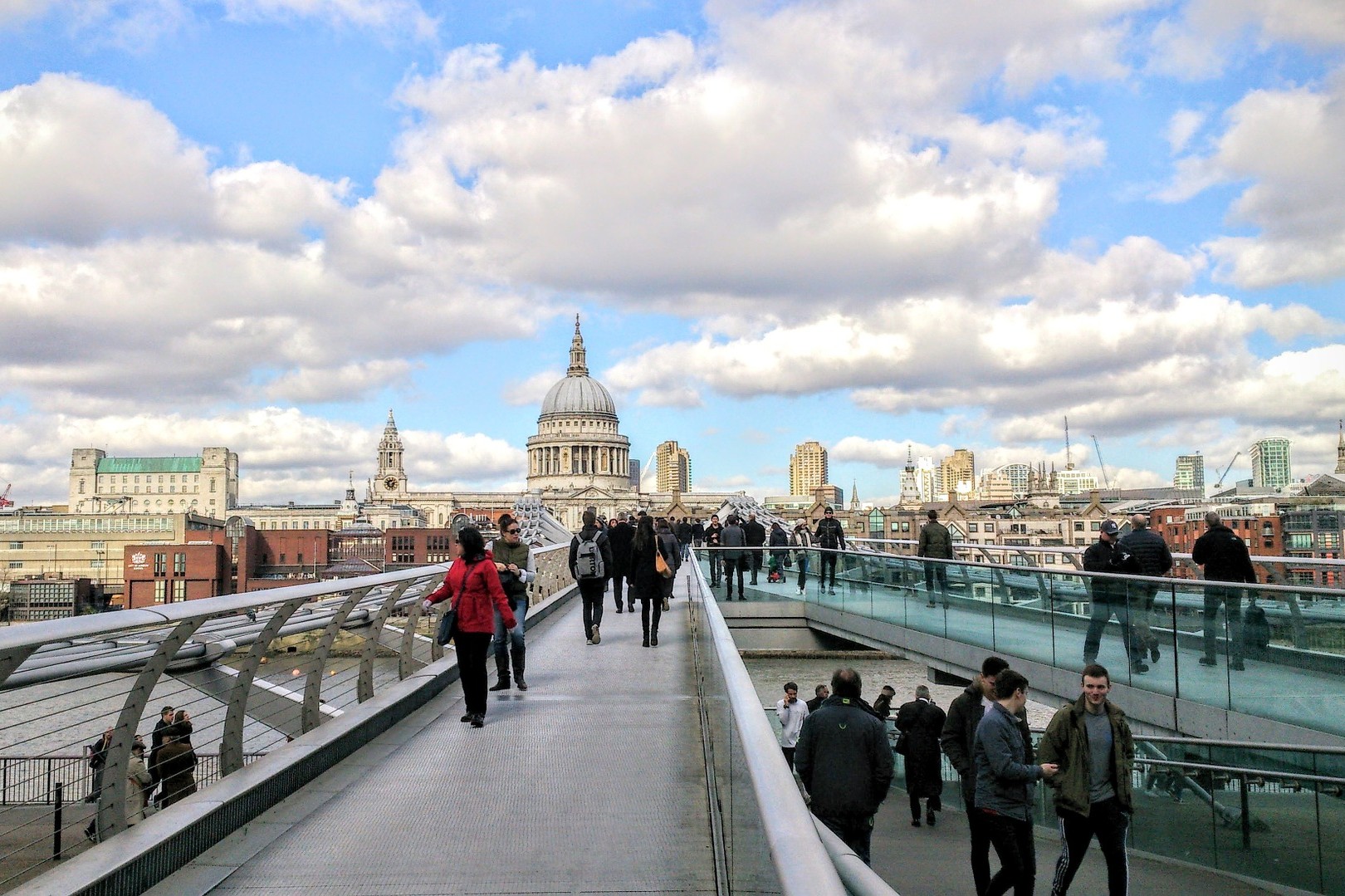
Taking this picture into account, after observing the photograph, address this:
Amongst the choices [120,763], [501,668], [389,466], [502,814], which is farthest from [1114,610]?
[389,466]

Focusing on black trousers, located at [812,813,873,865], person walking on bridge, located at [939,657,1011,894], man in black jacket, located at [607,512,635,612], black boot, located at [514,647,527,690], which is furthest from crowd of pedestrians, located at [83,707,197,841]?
man in black jacket, located at [607,512,635,612]

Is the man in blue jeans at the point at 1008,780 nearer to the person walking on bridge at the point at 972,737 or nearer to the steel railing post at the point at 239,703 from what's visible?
the person walking on bridge at the point at 972,737

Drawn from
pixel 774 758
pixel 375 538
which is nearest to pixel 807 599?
pixel 774 758

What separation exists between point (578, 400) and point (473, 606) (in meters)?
157

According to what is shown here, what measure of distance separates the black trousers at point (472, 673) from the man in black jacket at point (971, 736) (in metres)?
3.06

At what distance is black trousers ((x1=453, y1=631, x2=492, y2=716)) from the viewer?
27.5 feet

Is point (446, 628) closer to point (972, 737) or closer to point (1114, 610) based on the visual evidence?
point (972, 737)

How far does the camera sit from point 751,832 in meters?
3.39

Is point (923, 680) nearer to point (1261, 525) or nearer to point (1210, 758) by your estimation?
point (1210, 758)

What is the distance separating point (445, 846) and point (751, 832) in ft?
8.27

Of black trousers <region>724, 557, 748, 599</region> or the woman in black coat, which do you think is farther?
black trousers <region>724, 557, 748, 599</region>

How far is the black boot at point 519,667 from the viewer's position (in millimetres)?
10156

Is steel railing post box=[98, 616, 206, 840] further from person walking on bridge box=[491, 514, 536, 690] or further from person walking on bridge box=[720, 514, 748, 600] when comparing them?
person walking on bridge box=[720, 514, 748, 600]

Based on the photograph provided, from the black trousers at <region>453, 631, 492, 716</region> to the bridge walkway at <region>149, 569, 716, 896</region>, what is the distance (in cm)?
18
